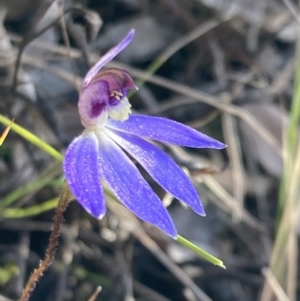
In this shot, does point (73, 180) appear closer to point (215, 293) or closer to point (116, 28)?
point (215, 293)

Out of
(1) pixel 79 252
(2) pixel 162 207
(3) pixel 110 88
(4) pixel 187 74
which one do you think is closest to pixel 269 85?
(4) pixel 187 74

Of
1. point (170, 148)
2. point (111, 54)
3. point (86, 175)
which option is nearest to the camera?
point (86, 175)

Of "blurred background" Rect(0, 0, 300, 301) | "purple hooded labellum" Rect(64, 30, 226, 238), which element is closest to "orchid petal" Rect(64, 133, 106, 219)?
"purple hooded labellum" Rect(64, 30, 226, 238)

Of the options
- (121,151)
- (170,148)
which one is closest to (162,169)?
(121,151)

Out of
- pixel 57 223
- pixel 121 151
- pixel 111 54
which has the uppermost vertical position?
pixel 111 54

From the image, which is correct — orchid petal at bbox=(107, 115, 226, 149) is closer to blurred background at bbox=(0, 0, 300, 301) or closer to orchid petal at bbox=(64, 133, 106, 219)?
orchid petal at bbox=(64, 133, 106, 219)

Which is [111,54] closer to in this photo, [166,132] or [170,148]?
[166,132]
